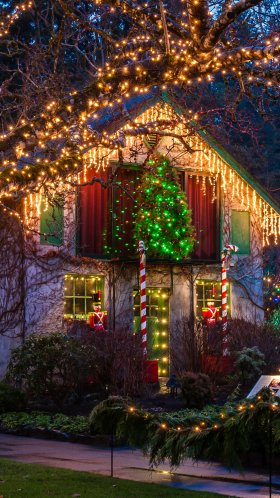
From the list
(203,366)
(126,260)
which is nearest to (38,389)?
(203,366)

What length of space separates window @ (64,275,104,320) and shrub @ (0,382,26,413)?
5016 mm

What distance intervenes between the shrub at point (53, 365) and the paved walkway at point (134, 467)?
237 cm

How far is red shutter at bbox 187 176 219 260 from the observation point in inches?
967

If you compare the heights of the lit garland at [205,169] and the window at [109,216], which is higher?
the lit garland at [205,169]

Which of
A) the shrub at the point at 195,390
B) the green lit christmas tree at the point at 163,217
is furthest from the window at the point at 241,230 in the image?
the shrub at the point at 195,390

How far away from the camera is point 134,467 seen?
38.6ft

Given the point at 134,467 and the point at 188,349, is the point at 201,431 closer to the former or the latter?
the point at 134,467

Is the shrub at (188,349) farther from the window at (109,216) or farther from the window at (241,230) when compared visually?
the window at (241,230)

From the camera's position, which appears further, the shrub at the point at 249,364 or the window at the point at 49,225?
the window at the point at 49,225

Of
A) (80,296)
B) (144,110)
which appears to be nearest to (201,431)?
(80,296)

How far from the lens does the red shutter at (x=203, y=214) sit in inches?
967

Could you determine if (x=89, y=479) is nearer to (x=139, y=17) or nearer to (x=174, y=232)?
(x=139, y=17)

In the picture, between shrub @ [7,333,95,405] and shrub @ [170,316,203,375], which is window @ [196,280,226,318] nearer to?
shrub @ [170,316,203,375]

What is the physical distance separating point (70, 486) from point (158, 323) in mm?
14186
